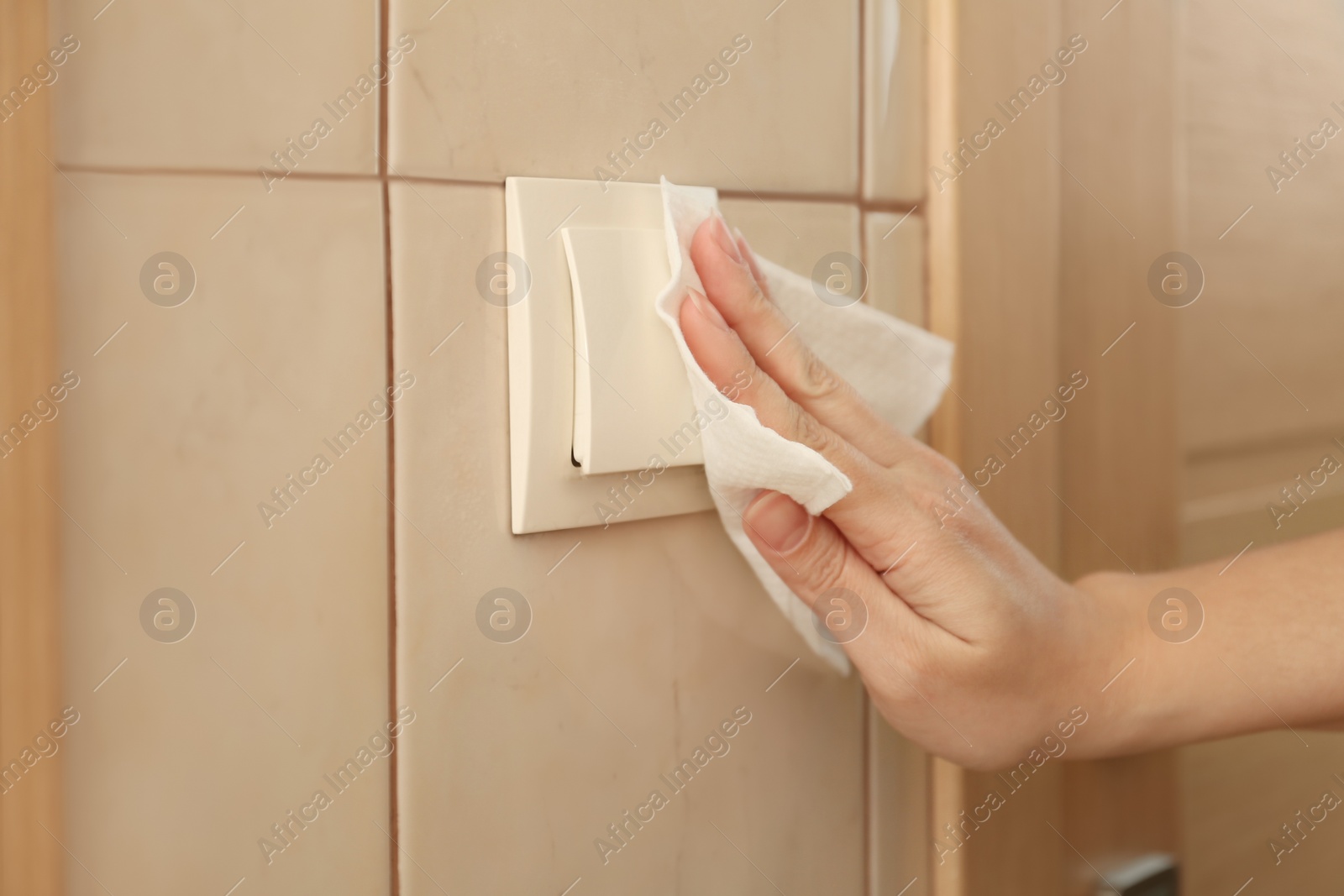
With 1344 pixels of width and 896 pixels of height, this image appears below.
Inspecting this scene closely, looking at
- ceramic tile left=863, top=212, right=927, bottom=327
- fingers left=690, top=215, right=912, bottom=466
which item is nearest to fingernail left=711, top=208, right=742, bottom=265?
fingers left=690, top=215, right=912, bottom=466

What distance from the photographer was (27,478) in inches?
9.7

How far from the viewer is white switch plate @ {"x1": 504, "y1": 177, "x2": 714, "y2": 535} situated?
33cm

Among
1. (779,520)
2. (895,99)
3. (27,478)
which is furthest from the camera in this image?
(895,99)

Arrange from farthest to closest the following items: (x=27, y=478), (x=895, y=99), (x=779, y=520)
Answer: (x=895, y=99) → (x=779, y=520) → (x=27, y=478)

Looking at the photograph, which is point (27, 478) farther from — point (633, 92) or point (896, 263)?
point (896, 263)

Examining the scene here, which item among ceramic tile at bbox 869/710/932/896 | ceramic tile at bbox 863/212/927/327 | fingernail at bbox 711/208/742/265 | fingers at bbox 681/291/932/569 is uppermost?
ceramic tile at bbox 863/212/927/327

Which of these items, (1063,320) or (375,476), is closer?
(375,476)

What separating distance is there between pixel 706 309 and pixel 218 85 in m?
0.17

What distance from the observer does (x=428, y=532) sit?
0.32 metres

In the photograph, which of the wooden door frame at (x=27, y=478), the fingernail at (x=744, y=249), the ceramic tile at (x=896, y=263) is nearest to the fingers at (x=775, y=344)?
the fingernail at (x=744, y=249)

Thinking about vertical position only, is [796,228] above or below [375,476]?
above

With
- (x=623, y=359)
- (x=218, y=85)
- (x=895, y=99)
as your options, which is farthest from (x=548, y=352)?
(x=895, y=99)

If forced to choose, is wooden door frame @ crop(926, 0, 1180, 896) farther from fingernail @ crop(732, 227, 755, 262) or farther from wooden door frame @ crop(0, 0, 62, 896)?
wooden door frame @ crop(0, 0, 62, 896)

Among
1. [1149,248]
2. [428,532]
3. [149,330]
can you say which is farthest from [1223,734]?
[149,330]
